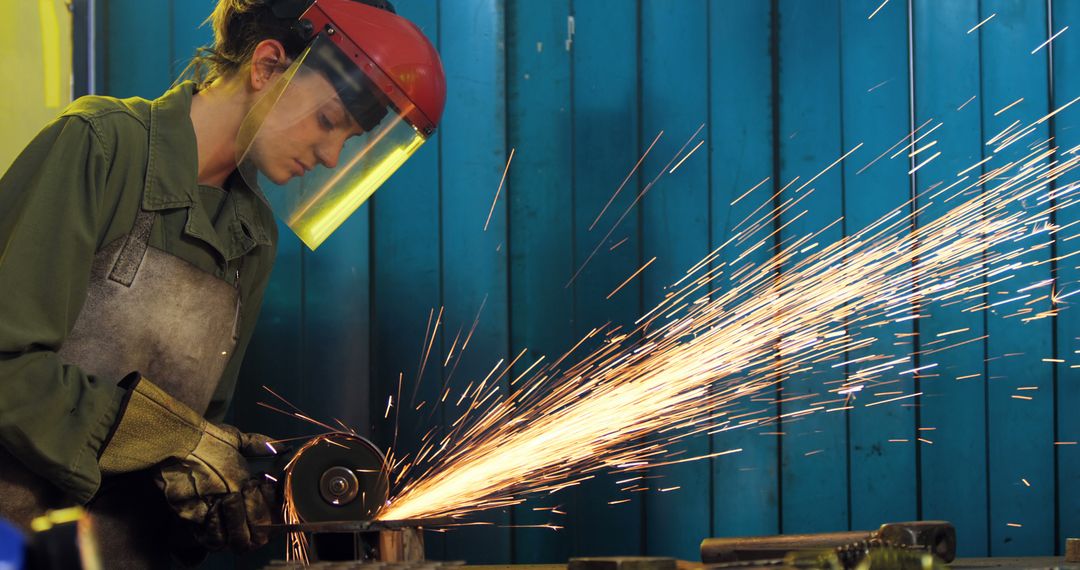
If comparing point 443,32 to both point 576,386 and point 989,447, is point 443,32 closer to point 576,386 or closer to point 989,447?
point 576,386

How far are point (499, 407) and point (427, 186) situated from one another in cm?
73

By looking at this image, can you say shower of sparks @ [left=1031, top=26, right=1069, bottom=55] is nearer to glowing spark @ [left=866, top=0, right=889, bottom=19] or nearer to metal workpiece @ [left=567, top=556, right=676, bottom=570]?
glowing spark @ [left=866, top=0, right=889, bottom=19]

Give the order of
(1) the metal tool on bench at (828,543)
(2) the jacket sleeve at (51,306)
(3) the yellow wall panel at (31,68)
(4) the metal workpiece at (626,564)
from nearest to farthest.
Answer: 1. (4) the metal workpiece at (626,564)
2. (2) the jacket sleeve at (51,306)
3. (1) the metal tool on bench at (828,543)
4. (3) the yellow wall panel at (31,68)

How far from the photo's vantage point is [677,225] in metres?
3.11

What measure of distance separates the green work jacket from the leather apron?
0.05 meters

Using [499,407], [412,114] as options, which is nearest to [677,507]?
[499,407]

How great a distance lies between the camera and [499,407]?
3033 millimetres

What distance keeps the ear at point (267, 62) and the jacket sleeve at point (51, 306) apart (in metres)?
0.42

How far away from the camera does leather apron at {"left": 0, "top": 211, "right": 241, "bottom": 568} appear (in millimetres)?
2152

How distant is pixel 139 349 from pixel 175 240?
0.27m

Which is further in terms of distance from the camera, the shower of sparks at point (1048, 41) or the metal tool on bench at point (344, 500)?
the shower of sparks at point (1048, 41)

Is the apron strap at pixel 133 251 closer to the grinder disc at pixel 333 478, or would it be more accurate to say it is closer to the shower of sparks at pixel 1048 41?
the grinder disc at pixel 333 478

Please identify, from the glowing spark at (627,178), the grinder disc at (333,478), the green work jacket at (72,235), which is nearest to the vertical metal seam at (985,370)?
Answer: the glowing spark at (627,178)

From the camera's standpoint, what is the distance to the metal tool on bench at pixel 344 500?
2143 mm
